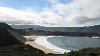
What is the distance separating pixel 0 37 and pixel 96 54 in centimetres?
8320

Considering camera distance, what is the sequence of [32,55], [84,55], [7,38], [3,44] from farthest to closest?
[7,38]
[3,44]
[32,55]
[84,55]

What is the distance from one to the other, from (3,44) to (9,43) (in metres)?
4.55

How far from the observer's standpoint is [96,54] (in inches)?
1917

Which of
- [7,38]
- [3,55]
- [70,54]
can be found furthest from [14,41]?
[70,54]

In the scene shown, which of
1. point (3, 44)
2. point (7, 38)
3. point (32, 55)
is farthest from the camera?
point (7, 38)

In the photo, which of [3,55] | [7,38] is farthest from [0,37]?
[3,55]

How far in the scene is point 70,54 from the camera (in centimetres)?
5112

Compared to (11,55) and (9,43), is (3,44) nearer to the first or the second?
(9,43)

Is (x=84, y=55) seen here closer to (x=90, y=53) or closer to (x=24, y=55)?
(x=90, y=53)

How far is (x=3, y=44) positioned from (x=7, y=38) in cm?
918

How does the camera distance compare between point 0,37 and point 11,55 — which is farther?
point 0,37

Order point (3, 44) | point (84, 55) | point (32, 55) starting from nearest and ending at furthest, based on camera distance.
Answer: point (84, 55)
point (32, 55)
point (3, 44)

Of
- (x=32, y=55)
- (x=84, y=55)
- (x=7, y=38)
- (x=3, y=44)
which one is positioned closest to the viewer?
(x=84, y=55)

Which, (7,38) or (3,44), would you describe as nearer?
(3,44)
